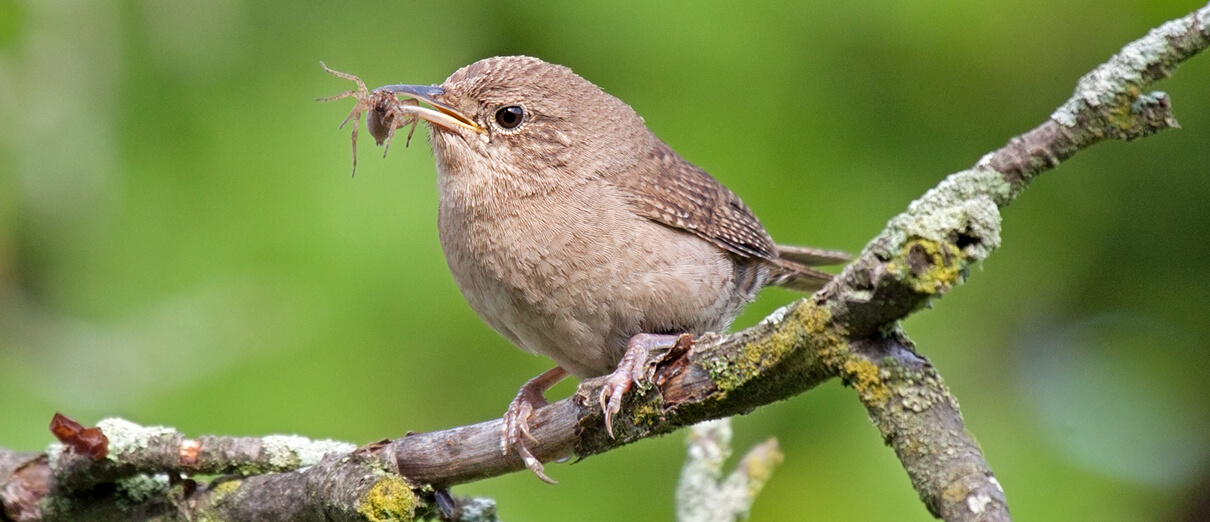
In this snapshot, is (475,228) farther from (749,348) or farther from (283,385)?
(749,348)

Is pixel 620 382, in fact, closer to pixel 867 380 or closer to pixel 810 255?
pixel 867 380

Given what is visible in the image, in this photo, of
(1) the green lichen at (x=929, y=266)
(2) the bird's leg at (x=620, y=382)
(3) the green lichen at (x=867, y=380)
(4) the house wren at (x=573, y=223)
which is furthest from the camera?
(4) the house wren at (x=573, y=223)

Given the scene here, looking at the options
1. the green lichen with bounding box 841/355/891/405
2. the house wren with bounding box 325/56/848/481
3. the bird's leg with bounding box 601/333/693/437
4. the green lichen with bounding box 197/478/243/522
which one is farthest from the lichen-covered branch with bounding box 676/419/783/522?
the green lichen with bounding box 841/355/891/405

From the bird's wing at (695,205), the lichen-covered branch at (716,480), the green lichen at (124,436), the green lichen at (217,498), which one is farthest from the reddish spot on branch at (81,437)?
the bird's wing at (695,205)

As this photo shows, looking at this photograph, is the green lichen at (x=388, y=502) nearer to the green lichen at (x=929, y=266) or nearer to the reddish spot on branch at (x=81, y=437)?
the reddish spot on branch at (x=81, y=437)

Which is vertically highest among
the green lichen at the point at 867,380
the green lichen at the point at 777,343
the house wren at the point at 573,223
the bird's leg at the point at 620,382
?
the house wren at the point at 573,223

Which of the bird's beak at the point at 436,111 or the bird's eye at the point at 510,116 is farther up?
the bird's eye at the point at 510,116
